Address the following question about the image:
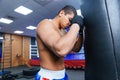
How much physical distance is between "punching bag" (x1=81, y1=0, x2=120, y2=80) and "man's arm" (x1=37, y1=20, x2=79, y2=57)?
0.47 feet

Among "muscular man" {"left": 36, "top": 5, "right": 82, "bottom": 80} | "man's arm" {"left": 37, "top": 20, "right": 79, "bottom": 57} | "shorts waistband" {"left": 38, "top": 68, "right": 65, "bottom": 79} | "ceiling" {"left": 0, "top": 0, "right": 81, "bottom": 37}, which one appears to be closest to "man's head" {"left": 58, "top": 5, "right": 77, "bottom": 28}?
"muscular man" {"left": 36, "top": 5, "right": 82, "bottom": 80}

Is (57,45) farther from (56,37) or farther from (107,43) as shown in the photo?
(107,43)

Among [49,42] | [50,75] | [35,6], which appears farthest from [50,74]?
[35,6]

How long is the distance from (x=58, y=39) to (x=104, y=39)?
327 mm

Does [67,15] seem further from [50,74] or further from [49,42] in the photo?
Result: [50,74]

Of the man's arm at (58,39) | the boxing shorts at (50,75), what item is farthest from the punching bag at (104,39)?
the boxing shorts at (50,75)

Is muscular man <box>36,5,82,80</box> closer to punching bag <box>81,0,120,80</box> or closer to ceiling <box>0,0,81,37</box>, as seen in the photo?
punching bag <box>81,0,120,80</box>

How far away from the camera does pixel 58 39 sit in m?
1.07

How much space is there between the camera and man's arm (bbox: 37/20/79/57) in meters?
1.02

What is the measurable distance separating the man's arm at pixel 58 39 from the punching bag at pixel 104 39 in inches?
5.7

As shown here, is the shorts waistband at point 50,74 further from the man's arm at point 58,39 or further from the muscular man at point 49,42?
the man's arm at point 58,39

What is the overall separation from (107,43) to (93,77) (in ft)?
0.95

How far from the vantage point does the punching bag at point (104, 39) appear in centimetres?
96

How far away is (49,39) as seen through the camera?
1115 millimetres
